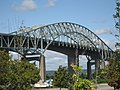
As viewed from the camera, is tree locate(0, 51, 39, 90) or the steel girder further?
the steel girder

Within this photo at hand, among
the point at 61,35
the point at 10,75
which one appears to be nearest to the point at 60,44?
the point at 61,35

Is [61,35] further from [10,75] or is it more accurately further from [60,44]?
[10,75]

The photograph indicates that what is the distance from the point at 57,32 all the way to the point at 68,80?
5921 centimetres

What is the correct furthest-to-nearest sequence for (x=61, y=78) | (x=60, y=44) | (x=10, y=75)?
(x=60, y=44)
(x=61, y=78)
(x=10, y=75)

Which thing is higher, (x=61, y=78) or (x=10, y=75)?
(x=10, y=75)

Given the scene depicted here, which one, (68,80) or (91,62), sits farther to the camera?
(91,62)

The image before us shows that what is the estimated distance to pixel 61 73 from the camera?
209 ft

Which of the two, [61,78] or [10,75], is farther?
[61,78]

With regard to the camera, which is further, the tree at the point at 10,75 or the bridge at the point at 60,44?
the bridge at the point at 60,44

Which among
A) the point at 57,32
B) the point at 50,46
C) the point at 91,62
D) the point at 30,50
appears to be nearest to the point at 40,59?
the point at 30,50

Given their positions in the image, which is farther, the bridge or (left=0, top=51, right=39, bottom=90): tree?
the bridge

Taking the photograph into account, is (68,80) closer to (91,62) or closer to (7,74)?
(7,74)

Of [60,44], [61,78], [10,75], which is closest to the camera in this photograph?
[10,75]

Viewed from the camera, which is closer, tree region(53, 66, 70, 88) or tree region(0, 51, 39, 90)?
tree region(0, 51, 39, 90)
